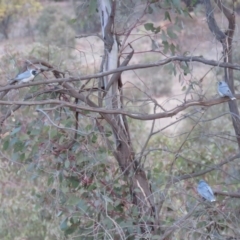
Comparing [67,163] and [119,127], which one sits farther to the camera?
[119,127]

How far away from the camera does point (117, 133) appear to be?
9.39 feet

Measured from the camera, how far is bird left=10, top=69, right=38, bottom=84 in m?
2.57

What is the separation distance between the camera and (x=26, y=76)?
2633 millimetres

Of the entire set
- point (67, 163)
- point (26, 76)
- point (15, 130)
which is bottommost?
point (67, 163)

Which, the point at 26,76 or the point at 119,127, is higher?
A: the point at 26,76

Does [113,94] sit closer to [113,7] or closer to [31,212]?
[113,7]

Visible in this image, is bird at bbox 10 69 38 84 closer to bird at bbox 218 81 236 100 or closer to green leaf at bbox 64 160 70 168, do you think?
green leaf at bbox 64 160 70 168

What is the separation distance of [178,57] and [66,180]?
2.43 feet

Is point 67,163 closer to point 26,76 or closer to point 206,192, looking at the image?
point 26,76

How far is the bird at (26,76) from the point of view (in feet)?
8.43

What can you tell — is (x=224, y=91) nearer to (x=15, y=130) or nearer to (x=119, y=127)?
(x=119, y=127)

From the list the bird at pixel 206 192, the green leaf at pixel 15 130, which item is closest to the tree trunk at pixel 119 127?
the bird at pixel 206 192

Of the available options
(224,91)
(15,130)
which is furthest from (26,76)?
(224,91)

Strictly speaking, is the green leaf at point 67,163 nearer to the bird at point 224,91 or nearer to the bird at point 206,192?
the bird at point 206,192
